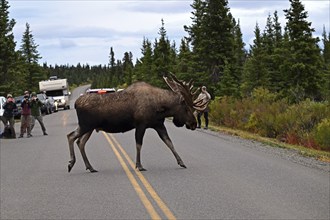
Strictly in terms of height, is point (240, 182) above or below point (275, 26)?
below

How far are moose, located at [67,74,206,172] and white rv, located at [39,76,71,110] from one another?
4213cm

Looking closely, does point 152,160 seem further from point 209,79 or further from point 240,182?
point 209,79

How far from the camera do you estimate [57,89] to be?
5591 cm

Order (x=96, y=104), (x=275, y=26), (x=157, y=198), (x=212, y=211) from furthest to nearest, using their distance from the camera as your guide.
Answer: (x=275, y=26) → (x=96, y=104) → (x=157, y=198) → (x=212, y=211)

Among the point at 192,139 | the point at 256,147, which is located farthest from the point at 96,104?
Result: the point at 192,139

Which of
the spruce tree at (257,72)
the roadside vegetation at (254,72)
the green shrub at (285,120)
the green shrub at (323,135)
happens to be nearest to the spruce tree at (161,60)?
the roadside vegetation at (254,72)

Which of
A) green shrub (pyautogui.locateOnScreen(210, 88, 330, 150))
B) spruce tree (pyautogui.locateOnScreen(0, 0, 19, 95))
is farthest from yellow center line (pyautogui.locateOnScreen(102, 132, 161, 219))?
spruce tree (pyautogui.locateOnScreen(0, 0, 19, 95))

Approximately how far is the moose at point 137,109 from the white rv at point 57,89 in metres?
42.1

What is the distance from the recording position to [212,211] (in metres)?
8.66

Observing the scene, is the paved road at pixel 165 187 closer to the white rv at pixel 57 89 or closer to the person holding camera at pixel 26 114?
the person holding camera at pixel 26 114

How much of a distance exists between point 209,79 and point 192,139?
90.7 ft

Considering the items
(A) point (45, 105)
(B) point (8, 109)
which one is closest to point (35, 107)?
(B) point (8, 109)

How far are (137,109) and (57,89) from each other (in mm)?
44491

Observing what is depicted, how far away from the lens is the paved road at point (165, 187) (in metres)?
8.81
